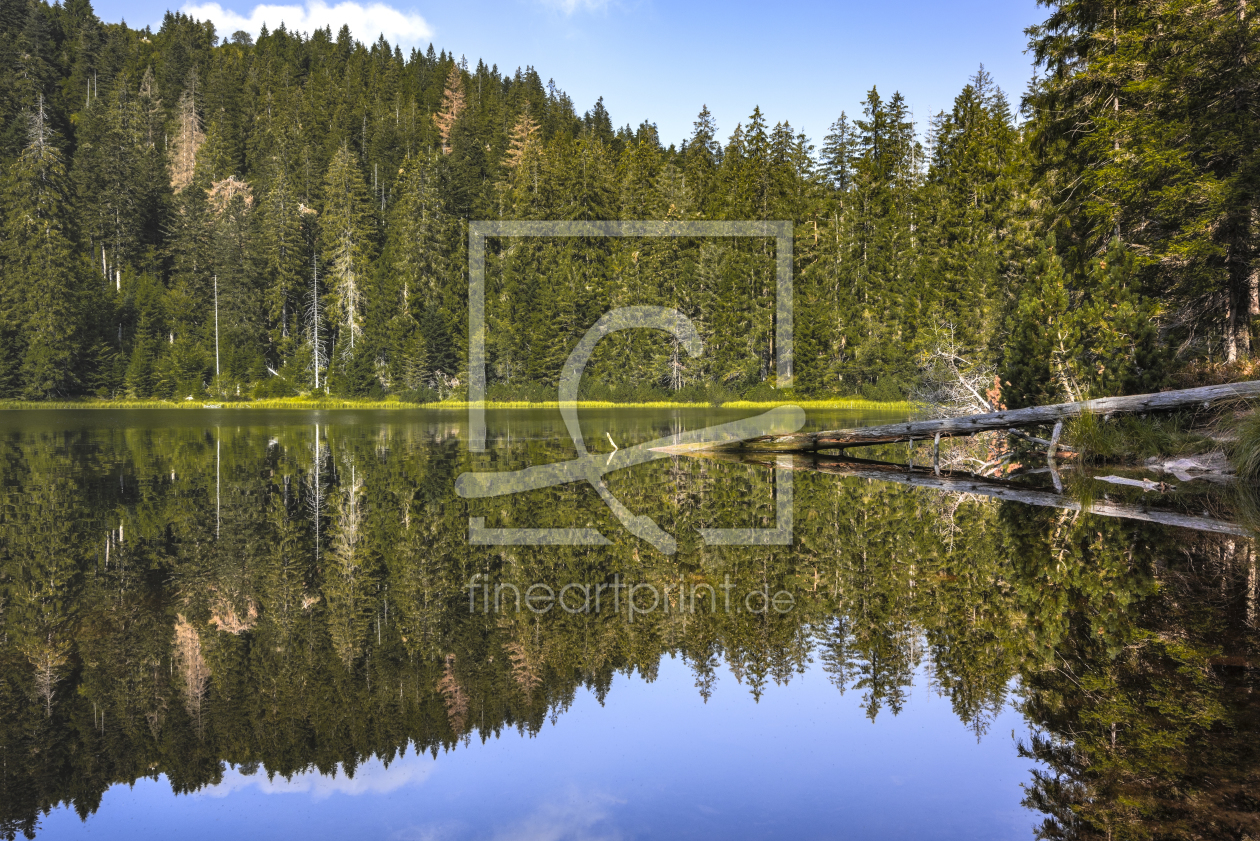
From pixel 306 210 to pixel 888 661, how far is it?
76.9 meters

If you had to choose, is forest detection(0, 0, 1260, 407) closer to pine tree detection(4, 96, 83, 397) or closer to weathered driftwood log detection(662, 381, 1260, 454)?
pine tree detection(4, 96, 83, 397)

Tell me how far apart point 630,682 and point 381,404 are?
194 ft

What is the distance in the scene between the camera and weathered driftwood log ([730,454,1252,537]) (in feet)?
32.0

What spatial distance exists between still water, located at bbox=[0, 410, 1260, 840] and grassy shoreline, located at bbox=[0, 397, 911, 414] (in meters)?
44.5

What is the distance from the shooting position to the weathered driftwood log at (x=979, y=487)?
9.76 m

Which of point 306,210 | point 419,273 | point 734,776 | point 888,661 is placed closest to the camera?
point 734,776

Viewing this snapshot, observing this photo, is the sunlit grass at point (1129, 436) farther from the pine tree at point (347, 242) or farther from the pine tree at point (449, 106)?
the pine tree at point (449, 106)

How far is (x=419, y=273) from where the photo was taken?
67.4 meters

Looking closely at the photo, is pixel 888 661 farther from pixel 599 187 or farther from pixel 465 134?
pixel 465 134

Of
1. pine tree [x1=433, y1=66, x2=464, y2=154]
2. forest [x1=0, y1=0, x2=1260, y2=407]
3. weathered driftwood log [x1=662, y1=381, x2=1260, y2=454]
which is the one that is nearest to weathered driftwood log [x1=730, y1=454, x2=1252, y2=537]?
weathered driftwood log [x1=662, y1=381, x2=1260, y2=454]

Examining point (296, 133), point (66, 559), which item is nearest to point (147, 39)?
point (296, 133)

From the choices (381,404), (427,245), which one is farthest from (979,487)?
(427,245)

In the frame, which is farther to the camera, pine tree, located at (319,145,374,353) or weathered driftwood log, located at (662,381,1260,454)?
pine tree, located at (319,145,374,353)

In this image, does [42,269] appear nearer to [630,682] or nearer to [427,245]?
[427,245]
